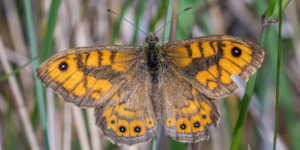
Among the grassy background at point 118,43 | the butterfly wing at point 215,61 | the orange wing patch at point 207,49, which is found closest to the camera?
the butterfly wing at point 215,61

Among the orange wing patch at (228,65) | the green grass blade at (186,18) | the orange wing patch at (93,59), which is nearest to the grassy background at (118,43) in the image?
the green grass blade at (186,18)

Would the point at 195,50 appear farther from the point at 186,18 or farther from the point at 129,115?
the point at 129,115

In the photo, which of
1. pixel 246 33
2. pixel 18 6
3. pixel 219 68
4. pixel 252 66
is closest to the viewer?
pixel 252 66

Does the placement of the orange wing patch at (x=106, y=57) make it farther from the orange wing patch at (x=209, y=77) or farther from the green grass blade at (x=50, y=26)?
the orange wing patch at (x=209, y=77)

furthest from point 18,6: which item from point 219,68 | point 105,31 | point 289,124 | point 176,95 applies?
point 289,124

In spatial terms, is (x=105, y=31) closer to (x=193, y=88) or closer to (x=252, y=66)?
(x=193, y=88)

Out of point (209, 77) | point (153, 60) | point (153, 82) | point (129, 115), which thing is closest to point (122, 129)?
point (129, 115)
